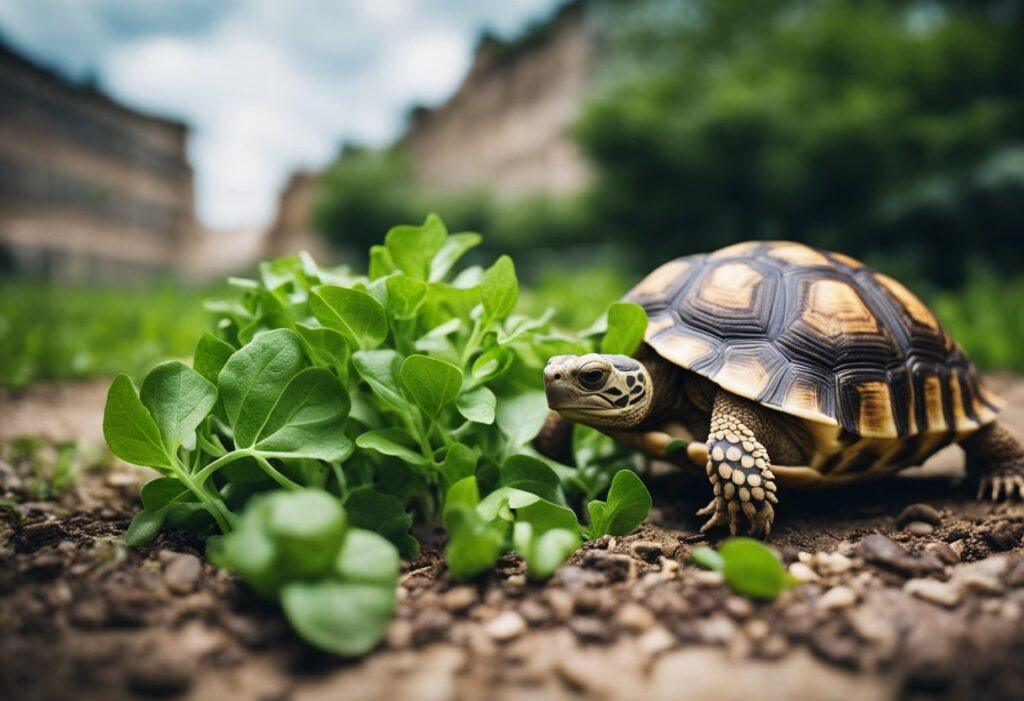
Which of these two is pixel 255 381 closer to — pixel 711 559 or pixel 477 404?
pixel 477 404

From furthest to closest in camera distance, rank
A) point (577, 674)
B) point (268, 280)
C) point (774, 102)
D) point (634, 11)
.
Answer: point (634, 11), point (774, 102), point (268, 280), point (577, 674)

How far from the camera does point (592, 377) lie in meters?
1.18

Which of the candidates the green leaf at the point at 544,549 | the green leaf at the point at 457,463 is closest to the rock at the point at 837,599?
the green leaf at the point at 544,549

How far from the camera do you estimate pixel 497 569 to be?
0.96 metres

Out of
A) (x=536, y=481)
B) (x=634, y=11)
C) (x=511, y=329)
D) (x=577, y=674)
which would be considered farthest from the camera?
(x=634, y=11)

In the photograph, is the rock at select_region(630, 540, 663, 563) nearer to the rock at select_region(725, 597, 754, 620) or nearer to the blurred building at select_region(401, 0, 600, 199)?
the rock at select_region(725, 597, 754, 620)

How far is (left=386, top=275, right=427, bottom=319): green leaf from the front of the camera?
117cm

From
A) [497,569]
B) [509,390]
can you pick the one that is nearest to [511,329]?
[509,390]

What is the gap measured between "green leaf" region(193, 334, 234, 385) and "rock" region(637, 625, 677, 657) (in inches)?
33.3

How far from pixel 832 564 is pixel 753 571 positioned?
22 cm

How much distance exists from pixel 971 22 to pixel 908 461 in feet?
30.9

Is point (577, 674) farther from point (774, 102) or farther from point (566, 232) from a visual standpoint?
point (566, 232)

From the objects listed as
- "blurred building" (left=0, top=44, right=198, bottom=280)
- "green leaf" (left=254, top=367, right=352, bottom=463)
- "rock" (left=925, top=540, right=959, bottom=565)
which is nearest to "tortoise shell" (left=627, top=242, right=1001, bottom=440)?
"rock" (left=925, top=540, right=959, bottom=565)

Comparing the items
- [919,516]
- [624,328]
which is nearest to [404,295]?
[624,328]
